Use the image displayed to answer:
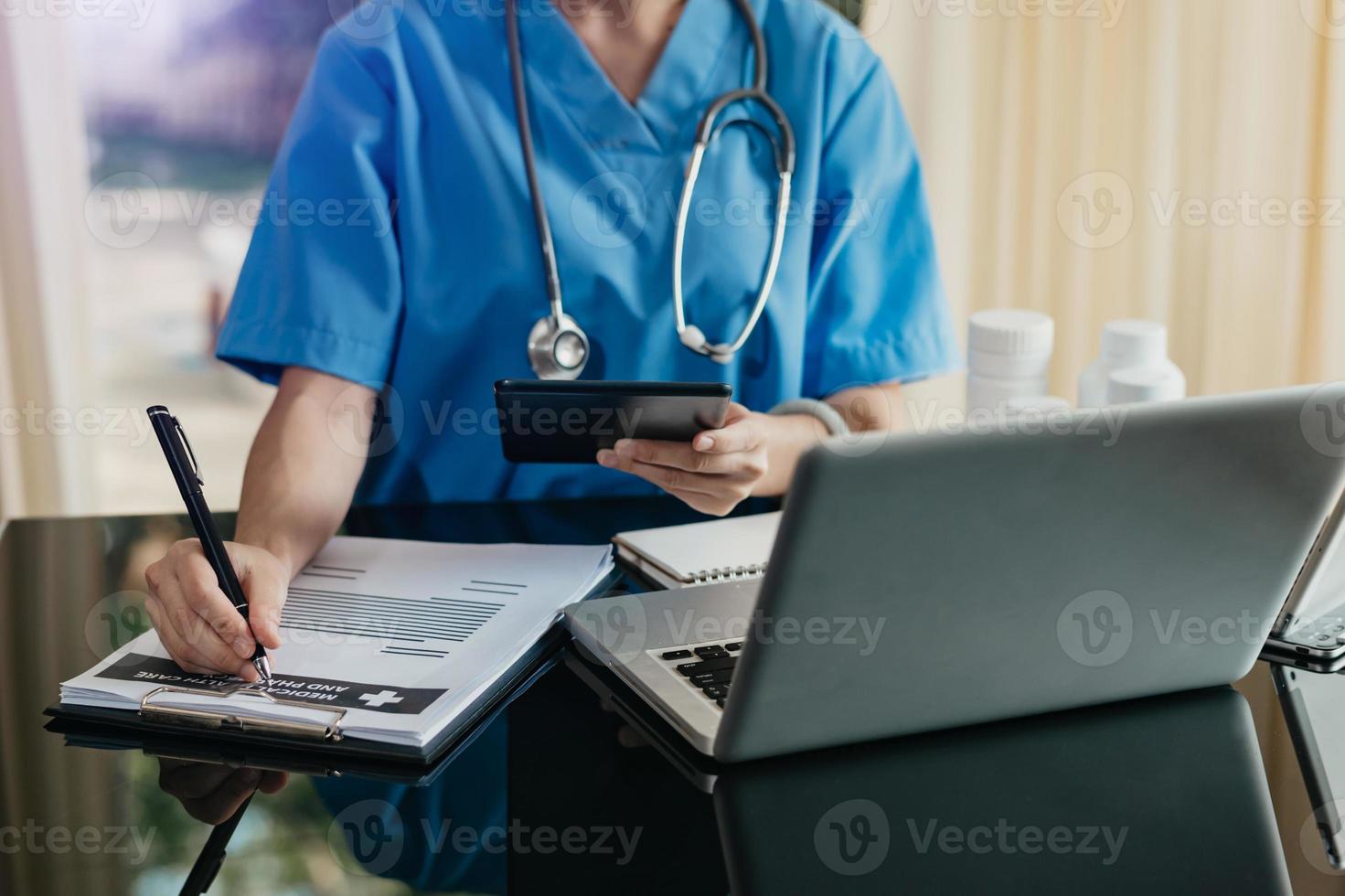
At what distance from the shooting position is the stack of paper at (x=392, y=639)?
2.15 feet

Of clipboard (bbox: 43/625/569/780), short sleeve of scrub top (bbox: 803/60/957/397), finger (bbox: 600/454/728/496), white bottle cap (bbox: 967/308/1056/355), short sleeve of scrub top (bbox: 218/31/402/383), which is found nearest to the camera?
clipboard (bbox: 43/625/569/780)

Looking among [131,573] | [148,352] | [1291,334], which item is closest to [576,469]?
[131,573]

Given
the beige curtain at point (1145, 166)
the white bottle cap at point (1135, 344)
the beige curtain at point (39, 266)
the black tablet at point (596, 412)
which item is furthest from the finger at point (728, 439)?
the beige curtain at point (39, 266)

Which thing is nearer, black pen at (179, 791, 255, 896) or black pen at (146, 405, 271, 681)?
black pen at (179, 791, 255, 896)

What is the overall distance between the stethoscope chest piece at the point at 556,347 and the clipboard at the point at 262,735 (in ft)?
1.62

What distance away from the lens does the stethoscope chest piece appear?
1.15 meters

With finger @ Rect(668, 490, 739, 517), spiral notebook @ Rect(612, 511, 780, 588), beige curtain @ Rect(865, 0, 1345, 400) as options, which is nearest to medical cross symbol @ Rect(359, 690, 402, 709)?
spiral notebook @ Rect(612, 511, 780, 588)

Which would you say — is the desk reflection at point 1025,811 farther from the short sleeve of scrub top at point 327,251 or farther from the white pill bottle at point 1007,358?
the white pill bottle at point 1007,358

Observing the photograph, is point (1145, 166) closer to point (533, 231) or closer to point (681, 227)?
point (681, 227)

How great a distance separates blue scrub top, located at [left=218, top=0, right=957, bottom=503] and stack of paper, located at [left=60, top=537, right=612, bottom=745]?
0.28 metres

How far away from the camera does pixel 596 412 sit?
0.86 metres

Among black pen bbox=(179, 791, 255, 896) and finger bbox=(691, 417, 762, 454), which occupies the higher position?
finger bbox=(691, 417, 762, 454)

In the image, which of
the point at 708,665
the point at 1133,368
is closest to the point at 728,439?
the point at 708,665

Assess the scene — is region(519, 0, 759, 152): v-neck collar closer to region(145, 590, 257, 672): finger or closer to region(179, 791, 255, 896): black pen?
region(145, 590, 257, 672): finger
